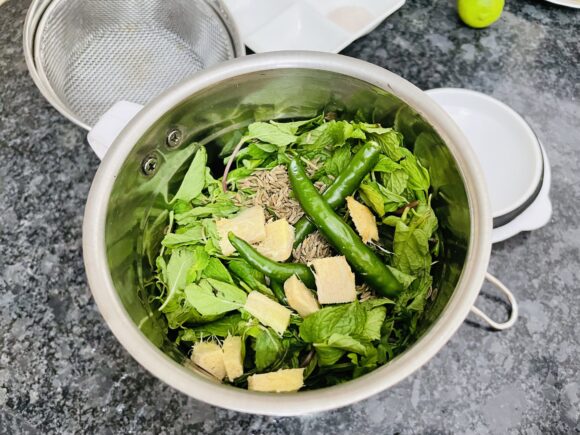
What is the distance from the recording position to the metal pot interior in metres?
0.75

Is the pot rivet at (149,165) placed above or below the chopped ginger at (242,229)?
above

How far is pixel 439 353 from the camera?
99 centimetres

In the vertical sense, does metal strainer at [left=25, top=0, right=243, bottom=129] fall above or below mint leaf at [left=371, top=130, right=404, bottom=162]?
below

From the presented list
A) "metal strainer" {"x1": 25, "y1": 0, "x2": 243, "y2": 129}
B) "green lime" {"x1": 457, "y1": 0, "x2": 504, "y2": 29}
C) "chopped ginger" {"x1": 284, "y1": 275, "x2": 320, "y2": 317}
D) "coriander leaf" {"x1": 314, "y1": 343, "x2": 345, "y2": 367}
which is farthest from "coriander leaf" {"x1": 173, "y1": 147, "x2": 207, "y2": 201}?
"green lime" {"x1": 457, "y1": 0, "x2": 504, "y2": 29}

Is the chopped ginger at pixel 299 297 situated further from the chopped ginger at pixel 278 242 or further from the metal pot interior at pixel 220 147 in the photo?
the metal pot interior at pixel 220 147

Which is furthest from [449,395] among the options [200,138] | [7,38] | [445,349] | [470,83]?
[7,38]

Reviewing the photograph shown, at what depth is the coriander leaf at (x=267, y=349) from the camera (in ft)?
2.50

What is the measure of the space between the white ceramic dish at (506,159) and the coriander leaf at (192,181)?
539 mm

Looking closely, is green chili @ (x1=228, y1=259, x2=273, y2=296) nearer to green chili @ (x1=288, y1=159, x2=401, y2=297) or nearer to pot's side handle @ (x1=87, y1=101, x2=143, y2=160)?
green chili @ (x1=288, y1=159, x2=401, y2=297)

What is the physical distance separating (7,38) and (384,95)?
3.46 feet

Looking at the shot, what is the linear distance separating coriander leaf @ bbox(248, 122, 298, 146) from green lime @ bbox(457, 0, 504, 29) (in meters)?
0.67

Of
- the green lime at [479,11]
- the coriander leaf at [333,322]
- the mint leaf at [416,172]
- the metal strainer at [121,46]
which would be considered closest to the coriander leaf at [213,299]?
the coriander leaf at [333,322]

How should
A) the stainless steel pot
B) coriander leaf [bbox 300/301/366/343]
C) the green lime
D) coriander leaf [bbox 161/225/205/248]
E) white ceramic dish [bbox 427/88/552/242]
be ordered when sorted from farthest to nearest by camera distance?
1. the green lime
2. white ceramic dish [bbox 427/88/552/242]
3. coriander leaf [bbox 161/225/205/248]
4. coriander leaf [bbox 300/301/366/343]
5. the stainless steel pot

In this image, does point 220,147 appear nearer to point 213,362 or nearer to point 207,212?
point 207,212
